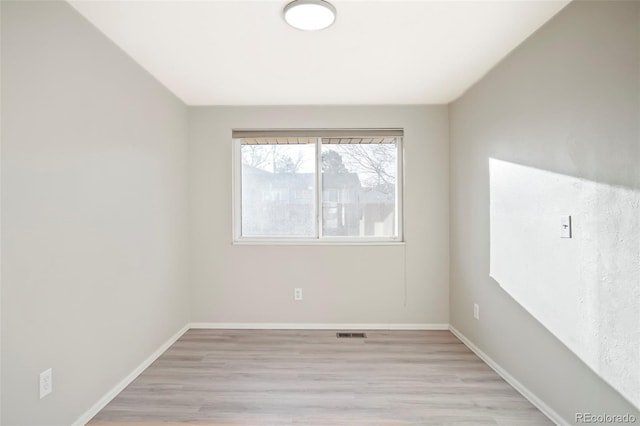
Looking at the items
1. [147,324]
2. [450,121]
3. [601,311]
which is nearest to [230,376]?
[147,324]

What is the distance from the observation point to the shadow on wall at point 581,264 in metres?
1.54

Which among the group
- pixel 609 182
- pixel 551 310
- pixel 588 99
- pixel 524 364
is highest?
pixel 588 99

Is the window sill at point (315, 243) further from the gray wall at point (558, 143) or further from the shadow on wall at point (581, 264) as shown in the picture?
the shadow on wall at point (581, 264)

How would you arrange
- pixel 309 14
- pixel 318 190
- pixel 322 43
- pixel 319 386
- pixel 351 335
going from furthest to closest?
pixel 318 190
pixel 351 335
pixel 319 386
pixel 322 43
pixel 309 14

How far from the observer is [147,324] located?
2.75 meters

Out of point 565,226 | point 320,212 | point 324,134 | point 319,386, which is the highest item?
point 324,134

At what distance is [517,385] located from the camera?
236 cm

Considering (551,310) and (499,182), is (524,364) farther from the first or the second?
(499,182)

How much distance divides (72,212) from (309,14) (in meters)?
1.69

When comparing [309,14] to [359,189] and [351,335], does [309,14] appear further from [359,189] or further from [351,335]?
[351,335]

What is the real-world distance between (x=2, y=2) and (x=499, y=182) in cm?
300

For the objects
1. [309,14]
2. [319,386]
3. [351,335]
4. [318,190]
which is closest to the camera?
[309,14]

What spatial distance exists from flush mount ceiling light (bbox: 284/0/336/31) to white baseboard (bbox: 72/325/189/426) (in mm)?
2549

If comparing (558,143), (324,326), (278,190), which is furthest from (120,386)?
(558,143)
